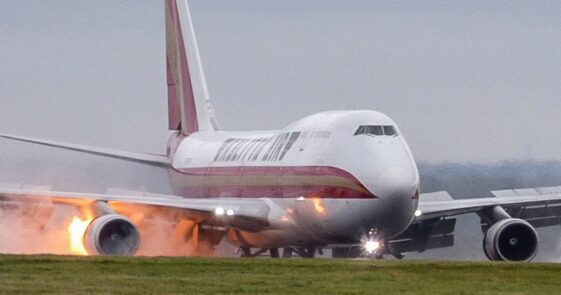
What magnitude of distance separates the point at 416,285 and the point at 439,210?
71.1 ft

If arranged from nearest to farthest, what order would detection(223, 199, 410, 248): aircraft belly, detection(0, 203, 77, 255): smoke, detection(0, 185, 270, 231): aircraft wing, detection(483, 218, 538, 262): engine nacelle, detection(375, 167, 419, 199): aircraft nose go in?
detection(375, 167, 419, 199): aircraft nose → detection(223, 199, 410, 248): aircraft belly → detection(0, 185, 270, 231): aircraft wing → detection(483, 218, 538, 262): engine nacelle → detection(0, 203, 77, 255): smoke

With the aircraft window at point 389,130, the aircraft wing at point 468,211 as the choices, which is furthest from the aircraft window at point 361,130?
the aircraft wing at point 468,211

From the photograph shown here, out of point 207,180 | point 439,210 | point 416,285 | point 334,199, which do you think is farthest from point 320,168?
point 416,285

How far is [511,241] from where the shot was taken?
57.3m

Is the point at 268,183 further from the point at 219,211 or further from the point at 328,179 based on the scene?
the point at 328,179

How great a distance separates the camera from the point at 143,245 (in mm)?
59812

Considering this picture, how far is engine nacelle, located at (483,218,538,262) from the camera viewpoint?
5697 cm

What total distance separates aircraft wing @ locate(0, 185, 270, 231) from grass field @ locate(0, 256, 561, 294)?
14849 millimetres

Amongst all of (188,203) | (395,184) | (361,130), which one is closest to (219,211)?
(188,203)

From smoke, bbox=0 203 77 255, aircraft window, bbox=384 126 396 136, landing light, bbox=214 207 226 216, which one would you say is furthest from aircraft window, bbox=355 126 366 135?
smoke, bbox=0 203 77 255

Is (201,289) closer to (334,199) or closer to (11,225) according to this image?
(334,199)

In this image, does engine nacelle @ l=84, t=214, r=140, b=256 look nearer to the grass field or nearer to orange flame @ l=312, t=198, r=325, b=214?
orange flame @ l=312, t=198, r=325, b=214

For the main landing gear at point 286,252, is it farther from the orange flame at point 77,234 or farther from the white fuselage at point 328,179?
the orange flame at point 77,234

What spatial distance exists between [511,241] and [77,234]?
12.6 m
